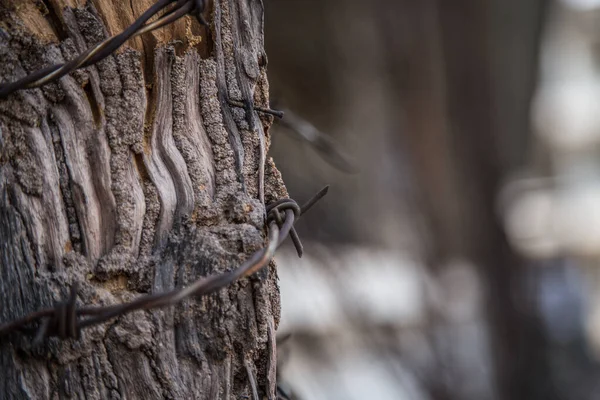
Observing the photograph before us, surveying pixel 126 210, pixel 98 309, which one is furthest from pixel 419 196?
pixel 98 309

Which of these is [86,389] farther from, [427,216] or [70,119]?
[427,216]

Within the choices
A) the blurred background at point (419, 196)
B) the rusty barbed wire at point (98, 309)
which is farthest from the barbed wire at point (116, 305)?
the blurred background at point (419, 196)

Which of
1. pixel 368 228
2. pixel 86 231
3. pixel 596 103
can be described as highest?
pixel 596 103

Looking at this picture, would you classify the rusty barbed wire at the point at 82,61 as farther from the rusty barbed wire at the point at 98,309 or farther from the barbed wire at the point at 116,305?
the rusty barbed wire at the point at 98,309

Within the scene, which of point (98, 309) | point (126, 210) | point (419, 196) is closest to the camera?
point (98, 309)

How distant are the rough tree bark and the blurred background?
2066 millimetres

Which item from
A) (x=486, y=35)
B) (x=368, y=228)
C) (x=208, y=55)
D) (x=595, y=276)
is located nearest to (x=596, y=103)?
(x=595, y=276)

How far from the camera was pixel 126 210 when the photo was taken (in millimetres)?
660

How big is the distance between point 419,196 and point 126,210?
297 cm

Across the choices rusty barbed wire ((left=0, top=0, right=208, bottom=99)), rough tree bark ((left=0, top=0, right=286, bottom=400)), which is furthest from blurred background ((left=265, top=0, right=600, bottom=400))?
rusty barbed wire ((left=0, top=0, right=208, bottom=99))

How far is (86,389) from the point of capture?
620 mm

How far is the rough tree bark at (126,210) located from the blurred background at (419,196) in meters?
2.07

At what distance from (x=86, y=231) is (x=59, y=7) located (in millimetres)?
218

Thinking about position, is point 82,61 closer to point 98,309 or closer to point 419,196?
point 98,309
